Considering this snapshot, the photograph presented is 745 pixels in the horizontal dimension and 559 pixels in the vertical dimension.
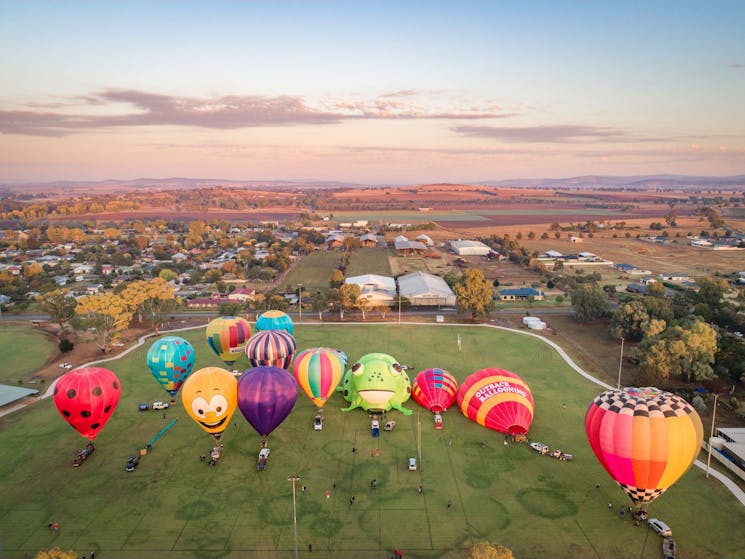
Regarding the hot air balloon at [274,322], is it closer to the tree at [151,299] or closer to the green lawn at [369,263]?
the tree at [151,299]

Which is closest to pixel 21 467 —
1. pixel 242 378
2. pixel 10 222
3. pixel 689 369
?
pixel 242 378

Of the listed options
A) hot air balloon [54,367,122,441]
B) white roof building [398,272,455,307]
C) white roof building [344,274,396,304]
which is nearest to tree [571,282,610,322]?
white roof building [398,272,455,307]

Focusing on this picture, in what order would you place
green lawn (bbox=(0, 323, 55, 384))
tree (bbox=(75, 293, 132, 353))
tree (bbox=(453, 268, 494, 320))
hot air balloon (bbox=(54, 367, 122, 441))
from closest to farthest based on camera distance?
hot air balloon (bbox=(54, 367, 122, 441)) < green lawn (bbox=(0, 323, 55, 384)) < tree (bbox=(75, 293, 132, 353)) < tree (bbox=(453, 268, 494, 320))

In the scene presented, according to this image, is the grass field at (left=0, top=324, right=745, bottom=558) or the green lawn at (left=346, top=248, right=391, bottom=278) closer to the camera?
the grass field at (left=0, top=324, right=745, bottom=558)

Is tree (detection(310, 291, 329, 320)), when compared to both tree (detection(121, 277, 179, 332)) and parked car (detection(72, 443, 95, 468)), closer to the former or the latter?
tree (detection(121, 277, 179, 332))

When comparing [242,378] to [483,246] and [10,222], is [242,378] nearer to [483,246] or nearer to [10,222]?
[483,246]

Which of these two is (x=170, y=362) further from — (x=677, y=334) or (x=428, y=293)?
(x=677, y=334)

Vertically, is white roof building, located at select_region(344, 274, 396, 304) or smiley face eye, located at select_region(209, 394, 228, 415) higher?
smiley face eye, located at select_region(209, 394, 228, 415)
